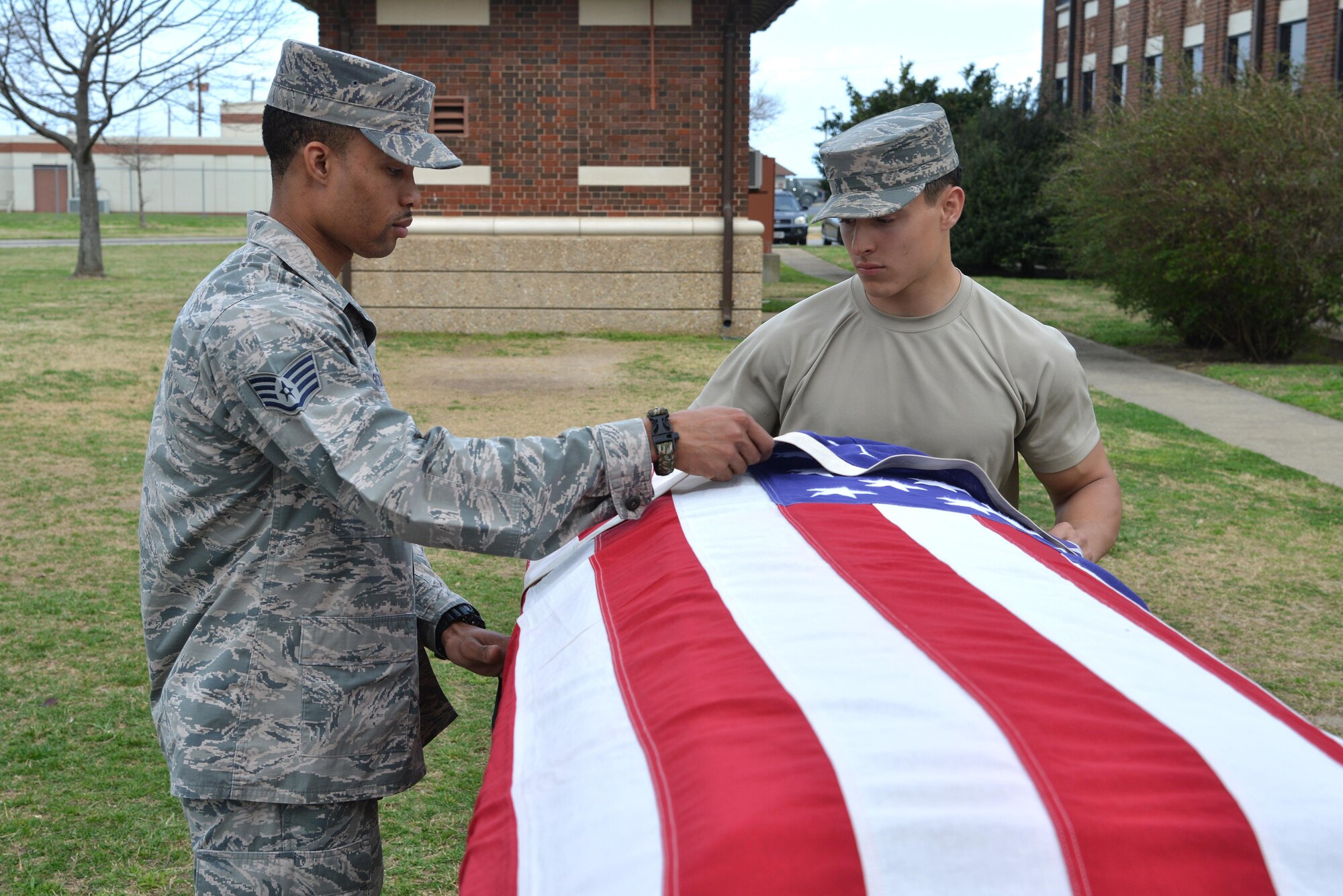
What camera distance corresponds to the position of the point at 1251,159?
13.9m

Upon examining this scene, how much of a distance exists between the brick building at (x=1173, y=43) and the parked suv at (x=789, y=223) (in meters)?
9.56

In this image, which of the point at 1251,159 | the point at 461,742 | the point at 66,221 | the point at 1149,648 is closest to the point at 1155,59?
the point at 1251,159

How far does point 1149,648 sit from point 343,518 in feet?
4.03

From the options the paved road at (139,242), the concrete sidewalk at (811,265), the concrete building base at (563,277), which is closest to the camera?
the concrete building base at (563,277)

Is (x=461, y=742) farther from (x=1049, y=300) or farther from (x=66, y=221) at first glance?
(x=66, y=221)

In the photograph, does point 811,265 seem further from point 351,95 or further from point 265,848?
point 265,848

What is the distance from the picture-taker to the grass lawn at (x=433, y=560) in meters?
4.06

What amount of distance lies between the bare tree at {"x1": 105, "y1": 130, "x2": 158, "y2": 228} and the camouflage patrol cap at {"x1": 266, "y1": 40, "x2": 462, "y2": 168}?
2228 inches

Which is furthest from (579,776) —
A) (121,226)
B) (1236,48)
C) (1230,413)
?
(121,226)

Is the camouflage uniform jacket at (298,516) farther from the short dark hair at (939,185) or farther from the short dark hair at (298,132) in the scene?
the short dark hair at (939,185)

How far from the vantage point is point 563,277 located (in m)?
16.5

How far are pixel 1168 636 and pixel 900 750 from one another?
667 millimetres

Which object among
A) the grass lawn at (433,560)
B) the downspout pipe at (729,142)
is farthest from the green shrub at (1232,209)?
the downspout pipe at (729,142)

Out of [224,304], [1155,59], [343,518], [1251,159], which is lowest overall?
[343,518]
